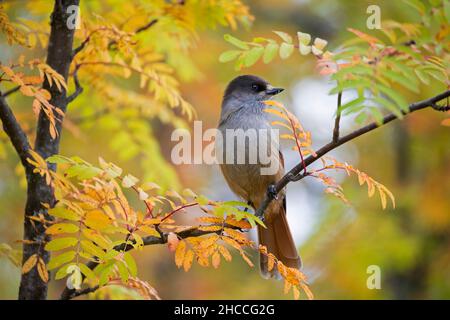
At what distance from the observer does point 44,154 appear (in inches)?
135

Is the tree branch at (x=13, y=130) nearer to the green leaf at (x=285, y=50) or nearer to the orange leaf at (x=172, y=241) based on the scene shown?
the orange leaf at (x=172, y=241)

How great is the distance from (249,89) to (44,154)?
2159 millimetres

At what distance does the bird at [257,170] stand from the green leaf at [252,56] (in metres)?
1.46

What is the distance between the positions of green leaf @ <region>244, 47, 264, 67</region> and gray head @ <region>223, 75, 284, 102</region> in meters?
1.98

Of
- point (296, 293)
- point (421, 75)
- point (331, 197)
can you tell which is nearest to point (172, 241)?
point (296, 293)

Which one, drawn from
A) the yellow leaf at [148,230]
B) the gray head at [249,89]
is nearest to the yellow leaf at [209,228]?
the yellow leaf at [148,230]

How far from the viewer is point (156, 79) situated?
3746 millimetres

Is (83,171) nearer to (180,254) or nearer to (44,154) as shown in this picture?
(180,254)
